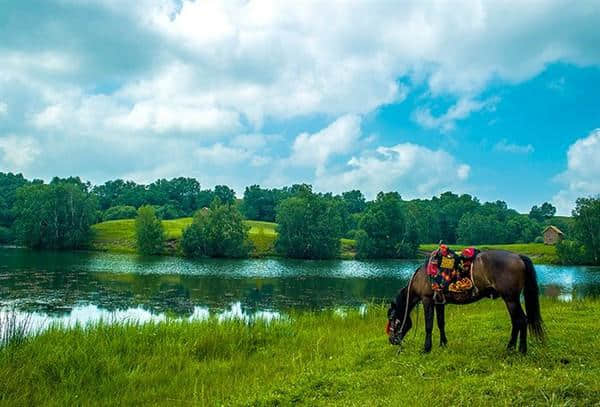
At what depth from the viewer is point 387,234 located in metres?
81.1

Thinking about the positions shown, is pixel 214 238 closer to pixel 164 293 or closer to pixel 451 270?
pixel 164 293

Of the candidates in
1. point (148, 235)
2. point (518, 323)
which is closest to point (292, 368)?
point (518, 323)

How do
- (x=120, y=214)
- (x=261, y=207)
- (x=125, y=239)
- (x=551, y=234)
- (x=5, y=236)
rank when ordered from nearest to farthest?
(x=125, y=239) < (x=5, y=236) < (x=551, y=234) < (x=120, y=214) < (x=261, y=207)

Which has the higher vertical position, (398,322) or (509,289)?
(509,289)

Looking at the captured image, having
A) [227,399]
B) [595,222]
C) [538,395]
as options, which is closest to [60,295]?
[227,399]

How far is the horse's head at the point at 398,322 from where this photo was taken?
8.88 metres

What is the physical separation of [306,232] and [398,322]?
221 feet

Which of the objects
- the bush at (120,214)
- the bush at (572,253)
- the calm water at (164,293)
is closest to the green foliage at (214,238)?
the calm water at (164,293)

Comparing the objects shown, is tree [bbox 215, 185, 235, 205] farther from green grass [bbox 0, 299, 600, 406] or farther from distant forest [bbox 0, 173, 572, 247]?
green grass [bbox 0, 299, 600, 406]

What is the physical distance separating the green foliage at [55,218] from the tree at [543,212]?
13152cm

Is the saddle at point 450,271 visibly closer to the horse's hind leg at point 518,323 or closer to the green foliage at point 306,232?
the horse's hind leg at point 518,323

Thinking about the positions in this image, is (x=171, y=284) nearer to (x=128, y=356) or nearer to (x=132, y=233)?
(x=128, y=356)

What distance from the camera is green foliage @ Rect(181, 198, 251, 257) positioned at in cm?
6981

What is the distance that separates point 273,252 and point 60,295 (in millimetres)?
52767
